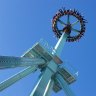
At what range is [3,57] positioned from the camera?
2312 centimetres

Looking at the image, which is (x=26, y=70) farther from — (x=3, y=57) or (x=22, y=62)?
(x=3, y=57)

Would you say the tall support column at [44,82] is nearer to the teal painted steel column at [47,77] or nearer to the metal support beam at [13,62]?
the teal painted steel column at [47,77]

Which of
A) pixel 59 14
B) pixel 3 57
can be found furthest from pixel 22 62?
pixel 59 14

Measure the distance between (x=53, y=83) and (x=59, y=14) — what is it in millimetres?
13583

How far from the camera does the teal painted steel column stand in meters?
32.3

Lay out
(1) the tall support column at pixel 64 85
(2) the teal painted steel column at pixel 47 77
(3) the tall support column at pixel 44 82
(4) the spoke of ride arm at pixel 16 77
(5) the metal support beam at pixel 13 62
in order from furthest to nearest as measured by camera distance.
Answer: (1) the tall support column at pixel 64 85 < (4) the spoke of ride arm at pixel 16 77 < (2) the teal painted steel column at pixel 47 77 < (3) the tall support column at pixel 44 82 < (5) the metal support beam at pixel 13 62

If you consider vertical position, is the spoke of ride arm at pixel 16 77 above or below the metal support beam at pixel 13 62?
above

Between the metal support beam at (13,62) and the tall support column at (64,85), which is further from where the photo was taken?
the tall support column at (64,85)

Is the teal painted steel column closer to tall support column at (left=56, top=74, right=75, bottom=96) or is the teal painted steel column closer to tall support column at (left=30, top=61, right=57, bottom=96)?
tall support column at (left=30, top=61, right=57, bottom=96)

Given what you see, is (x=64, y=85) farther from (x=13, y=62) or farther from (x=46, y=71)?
(x=13, y=62)

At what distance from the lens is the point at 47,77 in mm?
35594

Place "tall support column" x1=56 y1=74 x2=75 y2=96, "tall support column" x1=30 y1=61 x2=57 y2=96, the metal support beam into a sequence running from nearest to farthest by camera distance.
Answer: the metal support beam
"tall support column" x1=30 y1=61 x2=57 y2=96
"tall support column" x1=56 y1=74 x2=75 y2=96

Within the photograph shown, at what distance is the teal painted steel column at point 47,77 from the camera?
3233 centimetres

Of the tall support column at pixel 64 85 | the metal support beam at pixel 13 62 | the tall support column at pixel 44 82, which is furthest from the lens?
the tall support column at pixel 64 85
